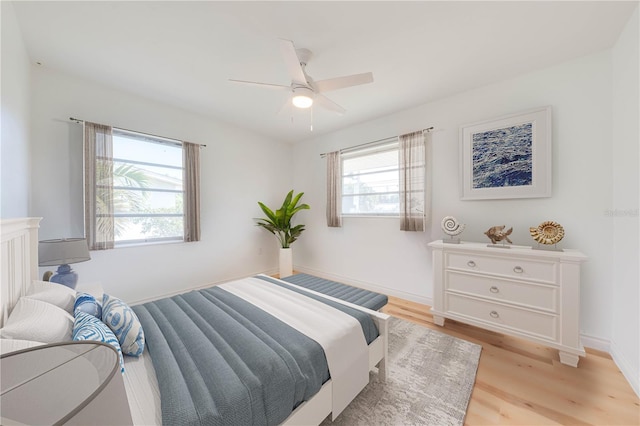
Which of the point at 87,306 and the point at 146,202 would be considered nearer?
the point at 87,306

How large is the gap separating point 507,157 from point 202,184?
12.9 ft

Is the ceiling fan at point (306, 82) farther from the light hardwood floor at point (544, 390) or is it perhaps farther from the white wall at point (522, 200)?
the light hardwood floor at point (544, 390)

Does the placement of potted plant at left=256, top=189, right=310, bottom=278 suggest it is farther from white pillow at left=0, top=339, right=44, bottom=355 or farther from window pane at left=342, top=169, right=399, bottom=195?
white pillow at left=0, top=339, right=44, bottom=355

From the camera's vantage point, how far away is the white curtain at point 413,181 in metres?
2.97

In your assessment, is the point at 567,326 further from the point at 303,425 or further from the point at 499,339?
the point at 303,425

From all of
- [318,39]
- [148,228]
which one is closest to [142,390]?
[318,39]

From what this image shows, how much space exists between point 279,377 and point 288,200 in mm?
3262

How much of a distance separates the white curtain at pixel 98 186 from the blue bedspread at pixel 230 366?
5.12ft

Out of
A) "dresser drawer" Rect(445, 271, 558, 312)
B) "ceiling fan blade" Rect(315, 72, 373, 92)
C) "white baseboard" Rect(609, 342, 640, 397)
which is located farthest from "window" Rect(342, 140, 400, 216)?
"white baseboard" Rect(609, 342, 640, 397)

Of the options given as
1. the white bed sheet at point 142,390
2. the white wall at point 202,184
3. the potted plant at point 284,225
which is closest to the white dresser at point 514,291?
the potted plant at point 284,225

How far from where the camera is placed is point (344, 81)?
1863 millimetres

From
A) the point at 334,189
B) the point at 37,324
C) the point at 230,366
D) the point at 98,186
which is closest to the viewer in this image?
the point at 37,324

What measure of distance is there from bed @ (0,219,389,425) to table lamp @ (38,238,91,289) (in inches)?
9.0

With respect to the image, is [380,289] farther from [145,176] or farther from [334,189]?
[145,176]
